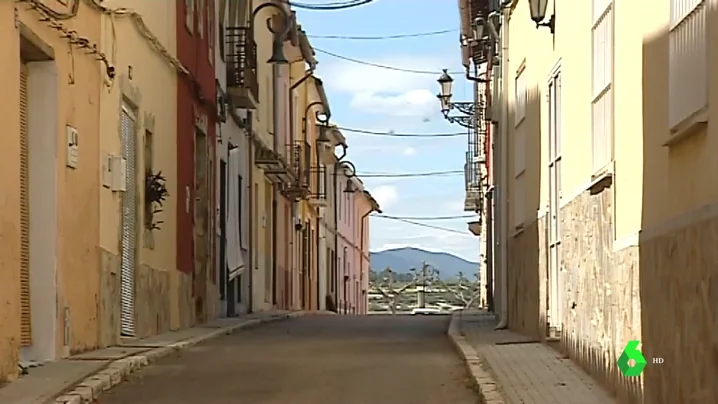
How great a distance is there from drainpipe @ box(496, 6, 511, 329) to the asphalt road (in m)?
1.48

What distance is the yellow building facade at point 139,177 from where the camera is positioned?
14938 mm

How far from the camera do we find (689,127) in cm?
728

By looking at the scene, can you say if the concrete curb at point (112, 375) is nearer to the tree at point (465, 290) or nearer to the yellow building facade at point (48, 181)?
the yellow building facade at point (48, 181)

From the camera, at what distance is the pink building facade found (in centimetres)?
5389

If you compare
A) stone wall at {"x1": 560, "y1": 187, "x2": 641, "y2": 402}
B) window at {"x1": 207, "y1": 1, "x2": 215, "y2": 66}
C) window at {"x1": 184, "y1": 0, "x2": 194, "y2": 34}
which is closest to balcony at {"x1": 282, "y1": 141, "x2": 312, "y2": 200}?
window at {"x1": 207, "y1": 1, "x2": 215, "y2": 66}

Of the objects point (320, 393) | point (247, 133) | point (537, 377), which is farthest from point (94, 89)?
point (247, 133)

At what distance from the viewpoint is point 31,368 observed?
472 inches

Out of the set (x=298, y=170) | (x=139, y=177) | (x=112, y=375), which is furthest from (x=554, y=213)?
(x=298, y=170)

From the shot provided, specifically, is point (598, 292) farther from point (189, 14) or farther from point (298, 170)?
point (298, 170)

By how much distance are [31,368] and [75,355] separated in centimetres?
136

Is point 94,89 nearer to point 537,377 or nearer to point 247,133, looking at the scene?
point 537,377

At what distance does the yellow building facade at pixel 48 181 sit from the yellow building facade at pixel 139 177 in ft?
1.86

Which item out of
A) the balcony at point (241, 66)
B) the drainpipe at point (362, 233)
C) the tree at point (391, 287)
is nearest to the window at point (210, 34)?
the balcony at point (241, 66)

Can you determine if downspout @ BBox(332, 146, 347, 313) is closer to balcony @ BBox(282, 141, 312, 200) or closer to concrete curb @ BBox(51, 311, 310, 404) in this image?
balcony @ BBox(282, 141, 312, 200)
